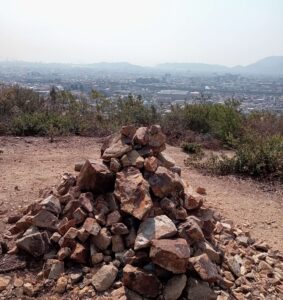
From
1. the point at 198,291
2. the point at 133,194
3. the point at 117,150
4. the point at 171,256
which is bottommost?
the point at 198,291

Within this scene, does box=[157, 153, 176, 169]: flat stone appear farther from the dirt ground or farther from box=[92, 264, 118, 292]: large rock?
box=[92, 264, 118, 292]: large rock

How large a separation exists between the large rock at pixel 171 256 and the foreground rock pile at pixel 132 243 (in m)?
0.01

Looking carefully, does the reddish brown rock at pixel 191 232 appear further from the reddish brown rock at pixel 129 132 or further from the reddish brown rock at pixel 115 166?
the reddish brown rock at pixel 129 132

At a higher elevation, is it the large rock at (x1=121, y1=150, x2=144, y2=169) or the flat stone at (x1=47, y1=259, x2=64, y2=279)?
the large rock at (x1=121, y1=150, x2=144, y2=169)

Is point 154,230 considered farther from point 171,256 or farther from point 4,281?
point 4,281

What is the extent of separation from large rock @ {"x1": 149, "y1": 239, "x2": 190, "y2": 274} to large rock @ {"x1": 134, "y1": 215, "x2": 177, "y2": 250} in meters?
0.17

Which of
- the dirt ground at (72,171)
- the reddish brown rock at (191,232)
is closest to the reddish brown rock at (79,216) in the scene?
the reddish brown rock at (191,232)

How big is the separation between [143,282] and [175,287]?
32cm

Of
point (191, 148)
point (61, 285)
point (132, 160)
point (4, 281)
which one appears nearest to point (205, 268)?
point (61, 285)

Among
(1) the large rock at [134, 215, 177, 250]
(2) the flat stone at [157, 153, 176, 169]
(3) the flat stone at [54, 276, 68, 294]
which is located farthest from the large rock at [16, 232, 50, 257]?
(2) the flat stone at [157, 153, 176, 169]

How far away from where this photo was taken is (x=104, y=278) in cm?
425

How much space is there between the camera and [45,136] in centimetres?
1223

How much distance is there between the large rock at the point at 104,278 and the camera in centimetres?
423

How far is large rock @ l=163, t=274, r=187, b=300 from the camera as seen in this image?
403 cm
